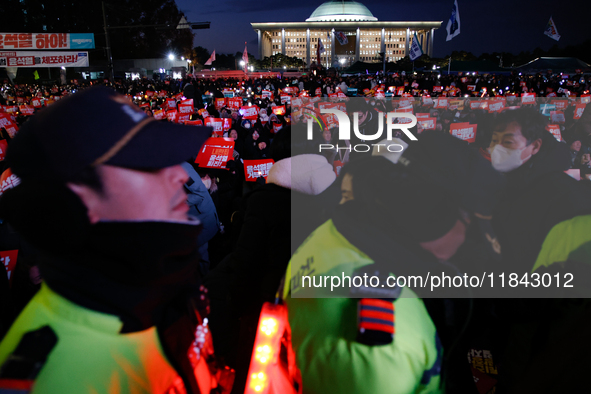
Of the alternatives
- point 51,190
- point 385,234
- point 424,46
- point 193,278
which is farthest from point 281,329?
point 424,46

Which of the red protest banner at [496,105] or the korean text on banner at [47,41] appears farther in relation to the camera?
the korean text on banner at [47,41]

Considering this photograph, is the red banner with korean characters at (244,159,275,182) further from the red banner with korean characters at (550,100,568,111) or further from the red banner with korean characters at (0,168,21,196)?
the red banner with korean characters at (550,100,568,111)

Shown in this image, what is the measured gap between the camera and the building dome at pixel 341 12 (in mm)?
104750

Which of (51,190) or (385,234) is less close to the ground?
(51,190)

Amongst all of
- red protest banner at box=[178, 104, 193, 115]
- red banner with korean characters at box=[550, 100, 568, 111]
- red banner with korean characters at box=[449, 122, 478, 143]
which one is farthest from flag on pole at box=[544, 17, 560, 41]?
red protest banner at box=[178, 104, 193, 115]

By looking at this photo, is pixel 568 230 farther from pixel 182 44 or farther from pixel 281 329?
pixel 182 44

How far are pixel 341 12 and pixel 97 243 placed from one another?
119 meters

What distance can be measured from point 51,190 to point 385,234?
2.94 feet

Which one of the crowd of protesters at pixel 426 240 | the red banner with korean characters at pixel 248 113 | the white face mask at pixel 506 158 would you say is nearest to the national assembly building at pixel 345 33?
the red banner with korean characters at pixel 248 113

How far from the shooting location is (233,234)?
119 inches

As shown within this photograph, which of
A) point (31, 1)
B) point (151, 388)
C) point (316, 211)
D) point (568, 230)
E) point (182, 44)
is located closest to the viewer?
point (151, 388)

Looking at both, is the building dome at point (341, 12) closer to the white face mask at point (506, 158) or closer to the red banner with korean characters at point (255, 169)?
the red banner with korean characters at point (255, 169)

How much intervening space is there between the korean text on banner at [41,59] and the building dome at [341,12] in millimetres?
98255

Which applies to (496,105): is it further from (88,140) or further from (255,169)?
(88,140)
